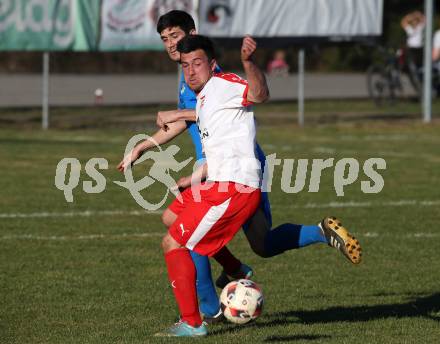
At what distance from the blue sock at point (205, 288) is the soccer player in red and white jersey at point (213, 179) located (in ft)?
1.43

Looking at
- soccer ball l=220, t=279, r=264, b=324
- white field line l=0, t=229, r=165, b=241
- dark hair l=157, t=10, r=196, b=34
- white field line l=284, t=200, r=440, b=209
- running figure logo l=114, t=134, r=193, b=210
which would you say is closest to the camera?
soccer ball l=220, t=279, r=264, b=324

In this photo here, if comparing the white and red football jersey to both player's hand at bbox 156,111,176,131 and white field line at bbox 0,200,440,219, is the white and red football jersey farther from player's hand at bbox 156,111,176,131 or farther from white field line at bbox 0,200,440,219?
white field line at bbox 0,200,440,219

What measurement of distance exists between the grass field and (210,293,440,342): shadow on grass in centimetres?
1

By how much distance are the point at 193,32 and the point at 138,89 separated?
83.9 feet

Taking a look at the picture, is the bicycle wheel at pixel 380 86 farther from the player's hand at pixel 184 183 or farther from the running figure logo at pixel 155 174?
the player's hand at pixel 184 183

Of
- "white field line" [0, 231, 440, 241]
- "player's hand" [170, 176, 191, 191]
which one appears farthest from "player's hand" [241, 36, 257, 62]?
"white field line" [0, 231, 440, 241]

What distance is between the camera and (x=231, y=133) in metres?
7.08

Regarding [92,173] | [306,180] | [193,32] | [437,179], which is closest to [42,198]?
[92,173]

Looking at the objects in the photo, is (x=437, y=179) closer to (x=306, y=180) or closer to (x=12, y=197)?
(x=306, y=180)

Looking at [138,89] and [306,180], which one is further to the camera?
[138,89]

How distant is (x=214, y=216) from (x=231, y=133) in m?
0.50

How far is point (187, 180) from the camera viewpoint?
771 centimetres

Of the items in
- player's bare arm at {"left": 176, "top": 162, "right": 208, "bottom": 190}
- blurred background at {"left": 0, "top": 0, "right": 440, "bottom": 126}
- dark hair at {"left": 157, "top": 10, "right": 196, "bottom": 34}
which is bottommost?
blurred background at {"left": 0, "top": 0, "right": 440, "bottom": 126}

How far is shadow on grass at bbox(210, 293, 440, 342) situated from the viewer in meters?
7.56
